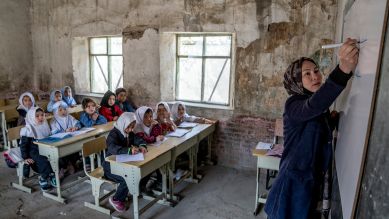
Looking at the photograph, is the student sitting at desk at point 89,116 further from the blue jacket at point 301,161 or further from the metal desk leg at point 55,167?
the blue jacket at point 301,161

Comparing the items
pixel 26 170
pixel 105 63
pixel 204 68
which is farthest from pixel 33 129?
pixel 204 68

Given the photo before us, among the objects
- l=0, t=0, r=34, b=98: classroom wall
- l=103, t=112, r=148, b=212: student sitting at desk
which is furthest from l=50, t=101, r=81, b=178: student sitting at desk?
l=0, t=0, r=34, b=98: classroom wall

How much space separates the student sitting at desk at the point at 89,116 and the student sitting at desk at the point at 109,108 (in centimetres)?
35

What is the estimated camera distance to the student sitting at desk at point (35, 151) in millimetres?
3678

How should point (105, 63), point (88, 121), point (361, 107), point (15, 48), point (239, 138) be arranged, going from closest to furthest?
point (361, 107) → point (88, 121) → point (239, 138) → point (105, 63) → point (15, 48)

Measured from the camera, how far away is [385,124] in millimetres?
713

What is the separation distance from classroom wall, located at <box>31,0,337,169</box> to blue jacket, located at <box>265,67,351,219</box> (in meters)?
2.86

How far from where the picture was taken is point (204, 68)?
16.5 ft

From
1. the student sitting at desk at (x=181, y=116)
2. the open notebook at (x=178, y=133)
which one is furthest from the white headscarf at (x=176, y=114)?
the open notebook at (x=178, y=133)

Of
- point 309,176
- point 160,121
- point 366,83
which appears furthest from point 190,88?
point 366,83

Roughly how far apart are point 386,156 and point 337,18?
12.0 ft

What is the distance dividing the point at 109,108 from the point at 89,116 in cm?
59

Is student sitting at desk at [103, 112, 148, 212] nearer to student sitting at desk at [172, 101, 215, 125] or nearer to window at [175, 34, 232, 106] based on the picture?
student sitting at desk at [172, 101, 215, 125]

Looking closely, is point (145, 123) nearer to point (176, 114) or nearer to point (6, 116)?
point (176, 114)
